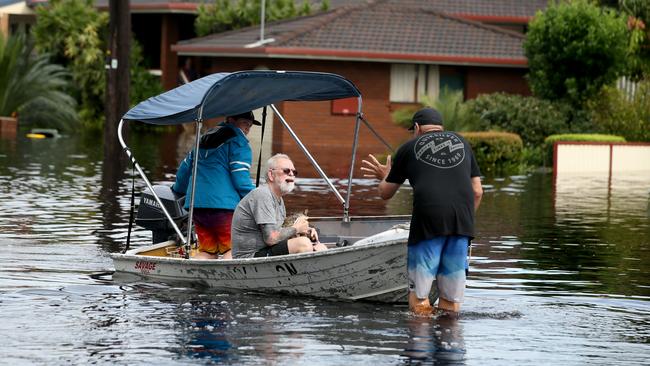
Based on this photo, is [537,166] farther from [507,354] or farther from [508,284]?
[507,354]

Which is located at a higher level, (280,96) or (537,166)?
(280,96)

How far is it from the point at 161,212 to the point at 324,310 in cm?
308

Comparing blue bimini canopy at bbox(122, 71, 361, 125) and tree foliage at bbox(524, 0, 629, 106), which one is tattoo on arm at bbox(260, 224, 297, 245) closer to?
blue bimini canopy at bbox(122, 71, 361, 125)

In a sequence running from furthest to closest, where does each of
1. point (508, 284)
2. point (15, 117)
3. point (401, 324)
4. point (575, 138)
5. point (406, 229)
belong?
point (15, 117)
point (575, 138)
point (508, 284)
point (406, 229)
point (401, 324)

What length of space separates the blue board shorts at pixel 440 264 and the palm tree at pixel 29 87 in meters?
32.9

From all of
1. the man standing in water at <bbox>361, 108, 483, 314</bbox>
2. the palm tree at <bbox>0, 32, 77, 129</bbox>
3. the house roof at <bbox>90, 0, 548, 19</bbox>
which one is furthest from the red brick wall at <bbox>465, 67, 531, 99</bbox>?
the man standing in water at <bbox>361, 108, 483, 314</bbox>

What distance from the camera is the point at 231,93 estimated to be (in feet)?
50.0

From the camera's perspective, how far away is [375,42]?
45.6 meters

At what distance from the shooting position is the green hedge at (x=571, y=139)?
34906 millimetres

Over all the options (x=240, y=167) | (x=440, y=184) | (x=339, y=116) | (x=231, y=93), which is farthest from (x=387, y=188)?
(x=339, y=116)

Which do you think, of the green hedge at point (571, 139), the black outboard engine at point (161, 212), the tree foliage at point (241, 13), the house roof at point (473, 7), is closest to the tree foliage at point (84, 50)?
the house roof at point (473, 7)

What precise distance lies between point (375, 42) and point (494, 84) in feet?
12.8

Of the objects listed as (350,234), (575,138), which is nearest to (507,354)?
(350,234)

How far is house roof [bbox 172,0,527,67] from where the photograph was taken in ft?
147
